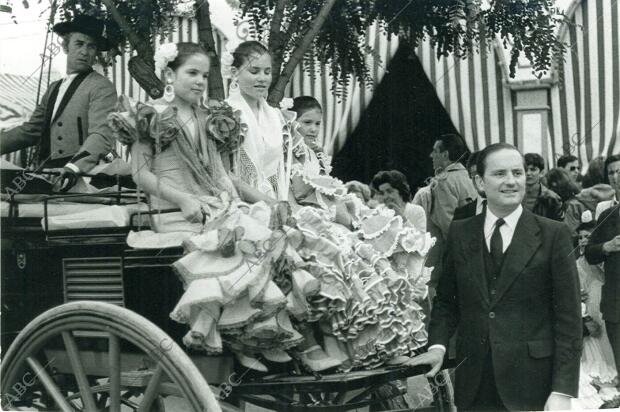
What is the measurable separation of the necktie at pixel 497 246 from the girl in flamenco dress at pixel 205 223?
71 cm

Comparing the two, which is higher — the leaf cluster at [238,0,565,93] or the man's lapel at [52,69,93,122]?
the leaf cluster at [238,0,565,93]

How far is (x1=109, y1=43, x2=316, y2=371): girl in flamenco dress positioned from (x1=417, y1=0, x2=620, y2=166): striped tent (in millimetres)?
3214

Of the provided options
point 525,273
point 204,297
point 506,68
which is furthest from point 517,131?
point 204,297

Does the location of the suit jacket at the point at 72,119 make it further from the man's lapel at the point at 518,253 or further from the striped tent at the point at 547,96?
the striped tent at the point at 547,96

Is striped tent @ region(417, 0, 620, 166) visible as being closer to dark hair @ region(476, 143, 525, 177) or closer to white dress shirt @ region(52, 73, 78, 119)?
white dress shirt @ region(52, 73, 78, 119)

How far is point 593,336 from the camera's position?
232 inches

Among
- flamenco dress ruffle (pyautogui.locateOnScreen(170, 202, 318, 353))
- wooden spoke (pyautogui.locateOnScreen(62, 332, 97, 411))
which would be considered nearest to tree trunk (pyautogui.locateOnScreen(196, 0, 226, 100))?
flamenco dress ruffle (pyautogui.locateOnScreen(170, 202, 318, 353))

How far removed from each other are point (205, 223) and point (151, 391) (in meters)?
0.68

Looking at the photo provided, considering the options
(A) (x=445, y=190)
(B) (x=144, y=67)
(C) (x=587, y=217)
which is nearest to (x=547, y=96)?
(A) (x=445, y=190)

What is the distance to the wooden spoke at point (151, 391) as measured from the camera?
3.22 meters

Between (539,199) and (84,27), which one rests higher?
(84,27)

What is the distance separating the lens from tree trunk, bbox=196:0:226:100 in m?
4.48

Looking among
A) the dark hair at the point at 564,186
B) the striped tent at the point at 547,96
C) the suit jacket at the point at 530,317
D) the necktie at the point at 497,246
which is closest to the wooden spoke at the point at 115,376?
the suit jacket at the point at 530,317

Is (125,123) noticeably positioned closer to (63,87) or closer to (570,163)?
(63,87)
